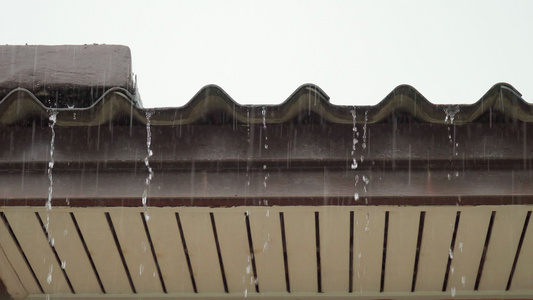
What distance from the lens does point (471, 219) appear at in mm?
3684

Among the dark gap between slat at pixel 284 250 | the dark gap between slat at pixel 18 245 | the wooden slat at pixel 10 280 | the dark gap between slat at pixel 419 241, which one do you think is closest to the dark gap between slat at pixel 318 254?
the dark gap between slat at pixel 284 250

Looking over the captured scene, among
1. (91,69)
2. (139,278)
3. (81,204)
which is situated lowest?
(139,278)

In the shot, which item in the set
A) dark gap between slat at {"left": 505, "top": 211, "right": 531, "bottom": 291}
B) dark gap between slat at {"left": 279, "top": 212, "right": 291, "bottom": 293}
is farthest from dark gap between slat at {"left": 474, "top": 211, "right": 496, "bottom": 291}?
dark gap between slat at {"left": 279, "top": 212, "right": 291, "bottom": 293}

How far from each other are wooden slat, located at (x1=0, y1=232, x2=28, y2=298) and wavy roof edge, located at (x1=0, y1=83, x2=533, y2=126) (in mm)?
1191

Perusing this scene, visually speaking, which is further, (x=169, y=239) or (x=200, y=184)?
(x=169, y=239)

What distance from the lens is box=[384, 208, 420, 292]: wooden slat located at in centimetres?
367

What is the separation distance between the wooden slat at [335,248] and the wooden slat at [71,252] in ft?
4.49

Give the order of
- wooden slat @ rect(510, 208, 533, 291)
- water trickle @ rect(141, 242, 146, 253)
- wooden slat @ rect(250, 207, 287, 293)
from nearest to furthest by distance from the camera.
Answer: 1. wooden slat @ rect(250, 207, 287, 293)
2. wooden slat @ rect(510, 208, 533, 291)
3. water trickle @ rect(141, 242, 146, 253)

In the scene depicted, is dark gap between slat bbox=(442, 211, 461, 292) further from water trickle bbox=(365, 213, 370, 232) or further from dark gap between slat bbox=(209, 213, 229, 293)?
dark gap between slat bbox=(209, 213, 229, 293)

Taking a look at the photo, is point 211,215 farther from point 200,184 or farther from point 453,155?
point 453,155

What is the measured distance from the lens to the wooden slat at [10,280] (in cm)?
410

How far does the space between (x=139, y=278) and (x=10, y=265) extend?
767 mm

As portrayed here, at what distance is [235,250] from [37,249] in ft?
3.73

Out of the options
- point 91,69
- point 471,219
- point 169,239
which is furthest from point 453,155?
point 91,69
